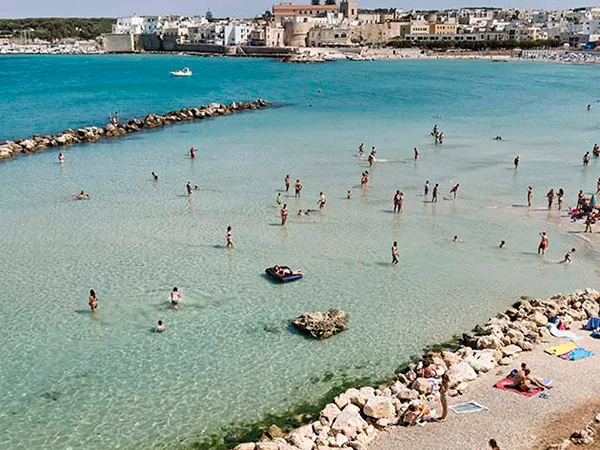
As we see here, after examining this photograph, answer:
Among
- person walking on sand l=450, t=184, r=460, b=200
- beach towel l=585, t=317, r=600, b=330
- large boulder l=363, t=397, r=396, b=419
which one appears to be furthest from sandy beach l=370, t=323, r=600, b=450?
person walking on sand l=450, t=184, r=460, b=200

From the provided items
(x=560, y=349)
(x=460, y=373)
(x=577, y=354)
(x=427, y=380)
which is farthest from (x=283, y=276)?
(x=577, y=354)

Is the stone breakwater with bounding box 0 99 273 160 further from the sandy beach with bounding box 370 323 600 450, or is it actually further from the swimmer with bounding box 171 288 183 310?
the sandy beach with bounding box 370 323 600 450

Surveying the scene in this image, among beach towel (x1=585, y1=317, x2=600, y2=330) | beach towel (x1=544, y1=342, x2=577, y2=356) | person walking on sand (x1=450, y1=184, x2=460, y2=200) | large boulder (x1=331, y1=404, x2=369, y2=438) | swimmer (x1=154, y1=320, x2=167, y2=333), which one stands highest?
person walking on sand (x1=450, y1=184, x2=460, y2=200)

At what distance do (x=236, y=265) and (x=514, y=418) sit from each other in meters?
11.2

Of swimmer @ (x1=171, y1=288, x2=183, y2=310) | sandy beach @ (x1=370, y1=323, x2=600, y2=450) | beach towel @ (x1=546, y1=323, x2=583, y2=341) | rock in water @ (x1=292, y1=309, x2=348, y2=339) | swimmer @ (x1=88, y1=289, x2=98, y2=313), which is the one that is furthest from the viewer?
swimmer @ (x1=171, y1=288, x2=183, y2=310)

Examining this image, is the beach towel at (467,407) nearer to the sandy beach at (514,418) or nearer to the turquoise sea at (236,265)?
the sandy beach at (514,418)

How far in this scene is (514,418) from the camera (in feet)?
39.4

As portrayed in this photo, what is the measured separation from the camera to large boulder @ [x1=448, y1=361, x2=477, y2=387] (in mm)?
13266

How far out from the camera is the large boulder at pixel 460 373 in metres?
13.3

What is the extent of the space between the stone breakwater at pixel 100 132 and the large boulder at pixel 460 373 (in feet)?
111

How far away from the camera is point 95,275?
1984 cm

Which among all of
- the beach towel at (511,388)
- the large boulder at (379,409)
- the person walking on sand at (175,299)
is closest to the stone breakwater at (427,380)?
the large boulder at (379,409)

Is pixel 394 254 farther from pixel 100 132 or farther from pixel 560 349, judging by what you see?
pixel 100 132

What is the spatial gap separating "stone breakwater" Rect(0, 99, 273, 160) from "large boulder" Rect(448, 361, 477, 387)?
33778mm
